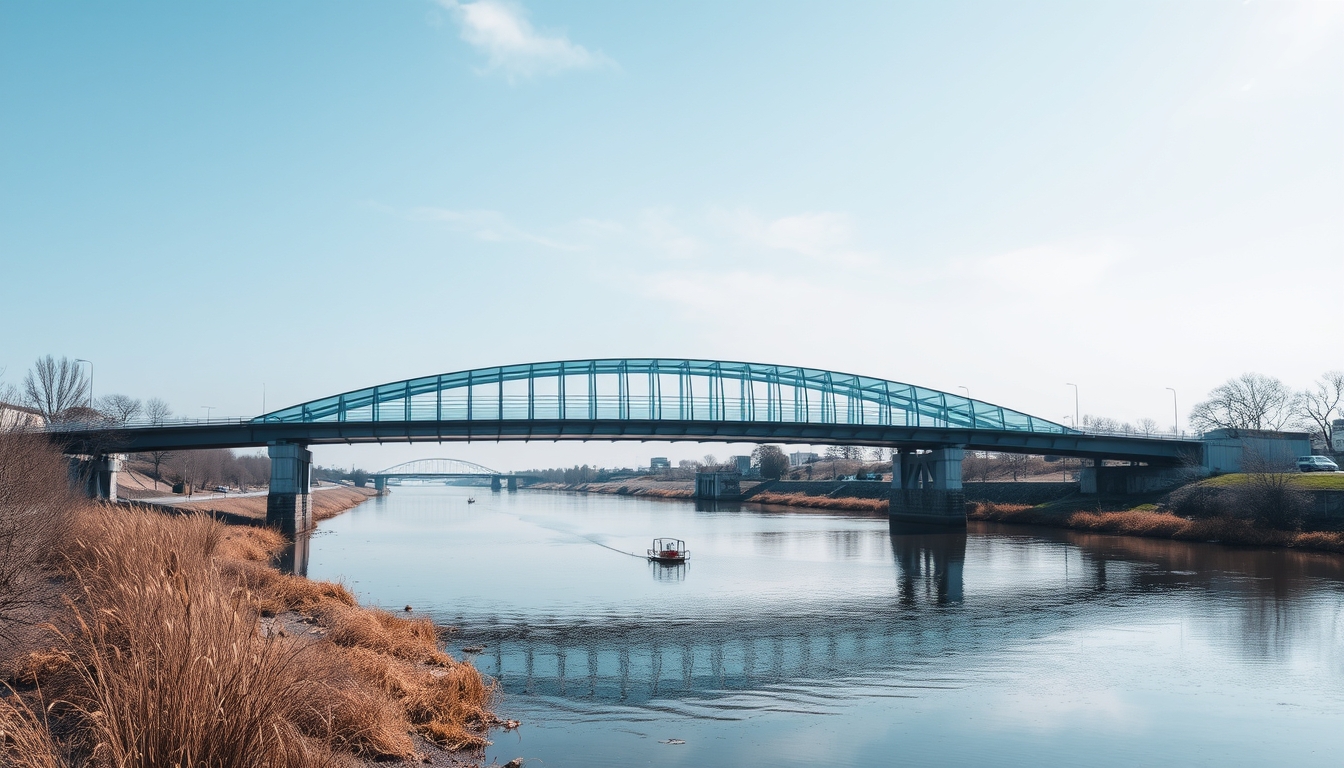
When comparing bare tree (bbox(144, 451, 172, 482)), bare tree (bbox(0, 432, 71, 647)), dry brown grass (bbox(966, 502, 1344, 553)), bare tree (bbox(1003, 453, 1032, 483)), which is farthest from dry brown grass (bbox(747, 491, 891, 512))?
bare tree (bbox(144, 451, 172, 482))

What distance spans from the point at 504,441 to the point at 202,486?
59781mm

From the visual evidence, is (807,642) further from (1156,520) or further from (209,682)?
(1156,520)

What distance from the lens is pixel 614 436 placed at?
6625 centimetres

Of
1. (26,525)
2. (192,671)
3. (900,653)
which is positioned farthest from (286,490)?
(192,671)

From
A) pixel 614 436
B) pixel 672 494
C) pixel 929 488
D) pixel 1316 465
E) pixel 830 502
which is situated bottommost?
pixel 672 494

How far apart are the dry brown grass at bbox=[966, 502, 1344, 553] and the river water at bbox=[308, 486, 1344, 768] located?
206 centimetres

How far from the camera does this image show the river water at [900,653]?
1530cm

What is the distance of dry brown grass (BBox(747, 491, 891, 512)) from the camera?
9971 cm

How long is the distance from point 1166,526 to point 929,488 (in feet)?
66.1

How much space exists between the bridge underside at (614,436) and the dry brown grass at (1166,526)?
6724 millimetres

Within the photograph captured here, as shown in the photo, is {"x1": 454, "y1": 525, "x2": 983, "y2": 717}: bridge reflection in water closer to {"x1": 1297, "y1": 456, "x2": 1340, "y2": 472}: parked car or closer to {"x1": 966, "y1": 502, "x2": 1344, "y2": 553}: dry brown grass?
A: {"x1": 966, "y1": 502, "x2": 1344, "y2": 553}: dry brown grass

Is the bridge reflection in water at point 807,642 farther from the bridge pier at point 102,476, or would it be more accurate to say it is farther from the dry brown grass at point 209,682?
the bridge pier at point 102,476

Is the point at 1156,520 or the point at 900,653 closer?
the point at 900,653

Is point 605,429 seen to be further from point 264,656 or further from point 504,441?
point 264,656
